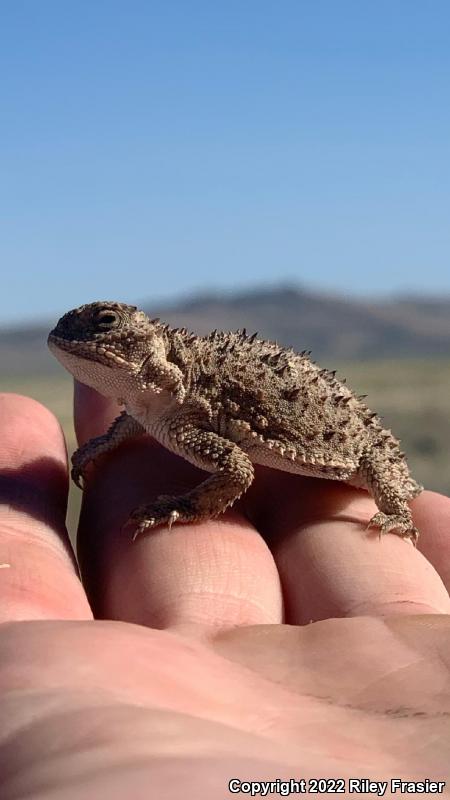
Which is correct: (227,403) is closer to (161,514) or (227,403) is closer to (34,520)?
(161,514)

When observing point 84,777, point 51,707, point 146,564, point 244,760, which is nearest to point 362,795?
point 244,760

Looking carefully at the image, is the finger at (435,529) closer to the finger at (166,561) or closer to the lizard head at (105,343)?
the finger at (166,561)

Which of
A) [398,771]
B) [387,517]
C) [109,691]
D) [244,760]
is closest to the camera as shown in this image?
[244,760]

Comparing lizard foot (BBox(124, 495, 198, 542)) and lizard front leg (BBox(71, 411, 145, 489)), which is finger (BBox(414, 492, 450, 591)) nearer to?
lizard foot (BBox(124, 495, 198, 542))

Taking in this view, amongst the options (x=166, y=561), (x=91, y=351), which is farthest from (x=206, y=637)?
(x=91, y=351)

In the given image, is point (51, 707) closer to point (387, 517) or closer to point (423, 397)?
point (387, 517)

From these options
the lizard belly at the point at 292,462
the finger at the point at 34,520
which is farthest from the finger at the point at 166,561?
the lizard belly at the point at 292,462
